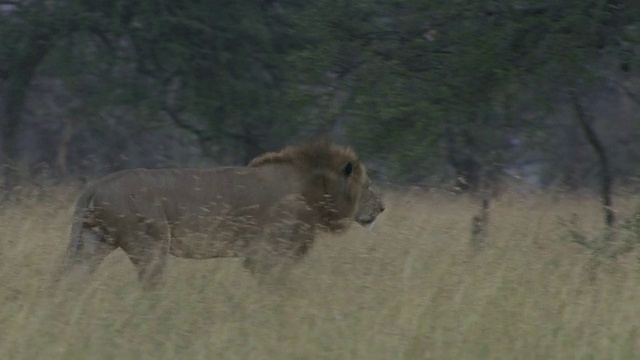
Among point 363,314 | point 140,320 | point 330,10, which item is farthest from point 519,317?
point 330,10

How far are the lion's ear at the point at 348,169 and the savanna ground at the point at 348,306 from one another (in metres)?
0.74

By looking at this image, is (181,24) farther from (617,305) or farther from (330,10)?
(617,305)

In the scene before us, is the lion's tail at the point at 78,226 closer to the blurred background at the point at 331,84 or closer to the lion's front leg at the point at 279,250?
the lion's front leg at the point at 279,250

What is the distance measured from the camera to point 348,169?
10.1 m

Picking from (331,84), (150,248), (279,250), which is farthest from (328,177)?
(331,84)

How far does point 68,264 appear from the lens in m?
8.29

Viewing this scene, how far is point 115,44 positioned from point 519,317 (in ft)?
46.1

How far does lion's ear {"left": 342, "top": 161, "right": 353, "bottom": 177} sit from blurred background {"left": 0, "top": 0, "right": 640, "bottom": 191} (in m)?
0.83

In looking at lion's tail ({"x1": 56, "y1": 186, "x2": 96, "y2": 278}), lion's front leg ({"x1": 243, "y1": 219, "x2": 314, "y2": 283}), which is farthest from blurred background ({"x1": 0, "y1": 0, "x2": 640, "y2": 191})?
lion's tail ({"x1": 56, "y1": 186, "x2": 96, "y2": 278})

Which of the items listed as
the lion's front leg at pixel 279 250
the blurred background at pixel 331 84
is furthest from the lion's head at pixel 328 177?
the blurred background at pixel 331 84

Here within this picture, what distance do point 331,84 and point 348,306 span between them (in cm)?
547

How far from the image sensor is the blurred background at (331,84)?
419 inches

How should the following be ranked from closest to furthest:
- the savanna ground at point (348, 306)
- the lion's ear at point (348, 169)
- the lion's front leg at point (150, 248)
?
the savanna ground at point (348, 306) < the lion's front leg at point (150, 248) < the lion's ear at point (348, 169)

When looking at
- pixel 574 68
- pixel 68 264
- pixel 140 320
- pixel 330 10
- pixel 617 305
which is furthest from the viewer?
pixel 330 10
